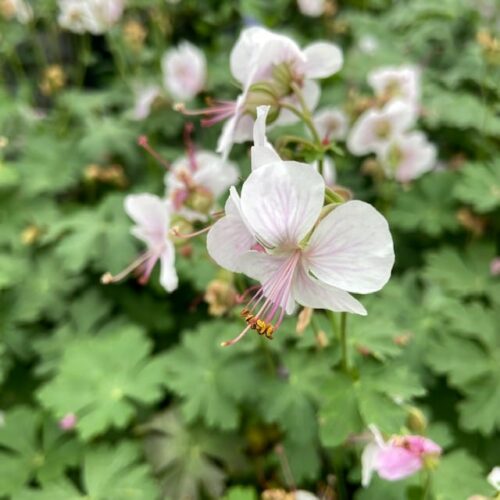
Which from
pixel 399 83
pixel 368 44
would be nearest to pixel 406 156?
pixel 399 83

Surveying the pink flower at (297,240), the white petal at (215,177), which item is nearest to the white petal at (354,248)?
the pink flower at (297,240)

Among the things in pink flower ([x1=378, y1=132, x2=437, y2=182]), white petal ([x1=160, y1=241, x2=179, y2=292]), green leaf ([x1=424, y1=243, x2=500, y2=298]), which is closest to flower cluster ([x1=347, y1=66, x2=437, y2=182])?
pink flower ([x1=378, y1=132, x2=437, y2=182])

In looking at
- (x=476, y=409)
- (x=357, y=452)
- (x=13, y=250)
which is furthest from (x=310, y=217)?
(x=13, y=250)

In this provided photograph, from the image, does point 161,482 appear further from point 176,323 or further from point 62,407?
point 176,323

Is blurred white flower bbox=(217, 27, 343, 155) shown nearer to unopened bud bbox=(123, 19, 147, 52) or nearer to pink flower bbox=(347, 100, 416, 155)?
pink flower bbox=(347, 100, 416, 155)

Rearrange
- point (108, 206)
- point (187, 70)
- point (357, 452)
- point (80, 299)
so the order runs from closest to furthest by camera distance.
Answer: point (357, 452)
point (80, 299)
point (108, 206)
point (187, 70)

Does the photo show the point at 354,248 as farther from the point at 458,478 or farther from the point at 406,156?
the point at 406,156
